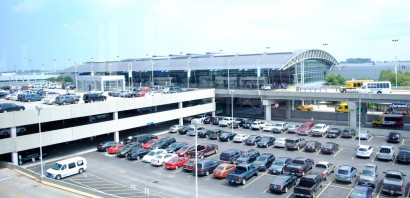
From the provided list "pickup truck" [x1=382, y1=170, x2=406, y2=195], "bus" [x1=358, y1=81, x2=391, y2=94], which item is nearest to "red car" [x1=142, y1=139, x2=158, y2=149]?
→ "pickup truck" [x1=382, y1=170, x2=406, y2=195]

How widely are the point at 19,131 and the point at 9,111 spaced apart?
2210 millimetres

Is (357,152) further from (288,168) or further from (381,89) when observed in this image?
(381,89)

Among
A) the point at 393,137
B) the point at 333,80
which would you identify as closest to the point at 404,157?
the point at 393,137

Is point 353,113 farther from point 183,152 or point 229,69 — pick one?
point 229,69

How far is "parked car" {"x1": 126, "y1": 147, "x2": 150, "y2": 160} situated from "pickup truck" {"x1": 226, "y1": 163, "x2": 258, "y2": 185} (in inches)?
386

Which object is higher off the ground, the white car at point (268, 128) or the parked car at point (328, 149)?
the white car at point (268, 128)

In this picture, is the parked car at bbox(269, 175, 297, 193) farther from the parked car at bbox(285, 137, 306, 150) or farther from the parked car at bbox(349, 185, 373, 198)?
the parked car at bbox(285, 137, 306, 150)

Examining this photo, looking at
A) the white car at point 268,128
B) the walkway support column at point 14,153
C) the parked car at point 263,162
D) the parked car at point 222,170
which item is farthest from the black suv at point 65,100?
the white car at point 268,128

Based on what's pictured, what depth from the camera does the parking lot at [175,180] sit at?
842 inches

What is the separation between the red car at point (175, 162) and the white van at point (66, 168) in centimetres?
631

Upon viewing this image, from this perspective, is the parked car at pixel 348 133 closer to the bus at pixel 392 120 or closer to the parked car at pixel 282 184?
the bus at pixel 392 120

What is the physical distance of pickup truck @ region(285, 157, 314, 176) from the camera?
23.8m

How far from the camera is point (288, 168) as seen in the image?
2412 centimetres

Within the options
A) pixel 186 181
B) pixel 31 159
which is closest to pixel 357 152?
pixel 186 181
